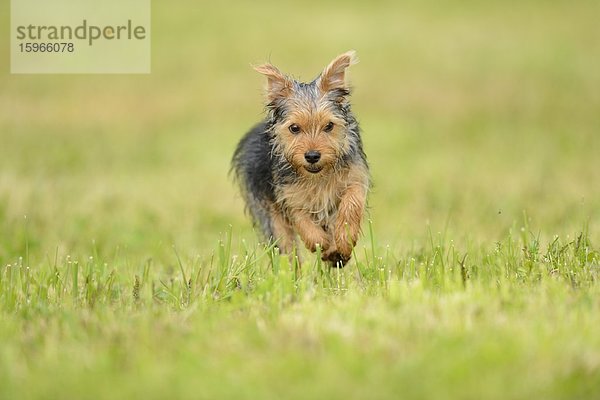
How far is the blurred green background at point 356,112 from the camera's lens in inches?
408

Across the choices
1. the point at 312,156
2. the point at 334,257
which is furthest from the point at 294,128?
the point at 334,257

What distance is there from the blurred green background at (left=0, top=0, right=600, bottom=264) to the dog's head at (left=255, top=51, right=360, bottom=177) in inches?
53.8

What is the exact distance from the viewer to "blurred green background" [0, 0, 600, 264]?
1035 cm

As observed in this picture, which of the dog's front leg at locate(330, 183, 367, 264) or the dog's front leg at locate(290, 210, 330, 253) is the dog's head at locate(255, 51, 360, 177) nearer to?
the dog's front leg at locate(330, 183, 367, 264)

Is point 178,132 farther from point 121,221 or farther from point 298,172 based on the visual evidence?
point 298,172

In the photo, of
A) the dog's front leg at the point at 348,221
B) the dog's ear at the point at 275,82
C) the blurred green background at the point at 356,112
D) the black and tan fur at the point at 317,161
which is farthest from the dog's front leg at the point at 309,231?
the blurred green background at the point at 356,112

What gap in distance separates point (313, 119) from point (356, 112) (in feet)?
45.1

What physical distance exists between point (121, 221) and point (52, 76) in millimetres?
13736

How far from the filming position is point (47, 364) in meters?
3.99

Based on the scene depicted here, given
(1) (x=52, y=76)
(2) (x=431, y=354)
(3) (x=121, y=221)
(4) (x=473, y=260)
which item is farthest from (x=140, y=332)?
(1) (x=52, y=76)

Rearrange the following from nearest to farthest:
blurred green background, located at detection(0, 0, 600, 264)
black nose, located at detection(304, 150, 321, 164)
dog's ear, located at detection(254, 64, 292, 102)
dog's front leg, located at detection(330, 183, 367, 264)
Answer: black nose, located at detection(304, 150, 321, 164)
dog's front leg, located at detection(330, 183, 367, 264)
dog's ear, located at detection(254, 64, 292, 102)
blurred green background, located at detection(0, 0, 600, 264)

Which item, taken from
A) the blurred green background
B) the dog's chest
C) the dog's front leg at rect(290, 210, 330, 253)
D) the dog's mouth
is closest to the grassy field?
the blurred green background

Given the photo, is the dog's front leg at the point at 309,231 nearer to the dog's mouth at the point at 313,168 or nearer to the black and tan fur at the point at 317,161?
the black and tan fur at the point at 317,161

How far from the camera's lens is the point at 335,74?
6.52 metres
